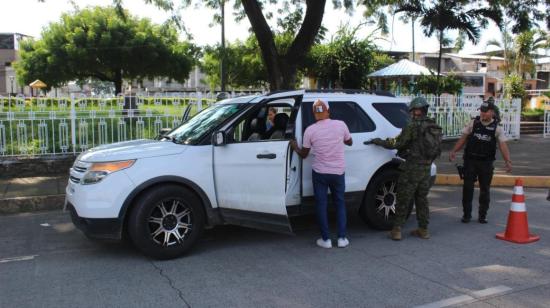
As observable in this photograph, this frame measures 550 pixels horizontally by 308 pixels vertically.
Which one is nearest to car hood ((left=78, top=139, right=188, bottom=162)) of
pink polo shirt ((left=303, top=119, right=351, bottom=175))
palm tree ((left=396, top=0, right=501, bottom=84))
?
pink polo shirt ((left=303, top=119, right=351, bottom=175))

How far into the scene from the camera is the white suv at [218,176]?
210 inches

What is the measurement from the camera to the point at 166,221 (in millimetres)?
5520

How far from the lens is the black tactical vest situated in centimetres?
705

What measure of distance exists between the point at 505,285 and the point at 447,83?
17.2 meters

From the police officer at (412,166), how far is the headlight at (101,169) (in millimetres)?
3059

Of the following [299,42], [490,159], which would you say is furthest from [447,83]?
[490,159]

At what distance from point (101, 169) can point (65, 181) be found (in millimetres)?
5272

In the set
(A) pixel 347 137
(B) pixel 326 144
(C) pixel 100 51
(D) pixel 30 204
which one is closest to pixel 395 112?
(A) pixel 347 137

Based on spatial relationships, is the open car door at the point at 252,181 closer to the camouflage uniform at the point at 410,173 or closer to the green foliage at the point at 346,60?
the camouflage uniform at the point at 410,173

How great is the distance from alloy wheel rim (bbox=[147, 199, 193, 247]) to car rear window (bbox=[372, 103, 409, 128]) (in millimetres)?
2878

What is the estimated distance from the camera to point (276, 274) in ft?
16.9

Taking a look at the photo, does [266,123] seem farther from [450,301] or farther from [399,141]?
[450,301]

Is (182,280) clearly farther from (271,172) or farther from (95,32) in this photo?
(95,32)

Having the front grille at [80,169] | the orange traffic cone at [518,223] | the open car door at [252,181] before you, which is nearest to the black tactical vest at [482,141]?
the orange traffic cone at [518,223]
